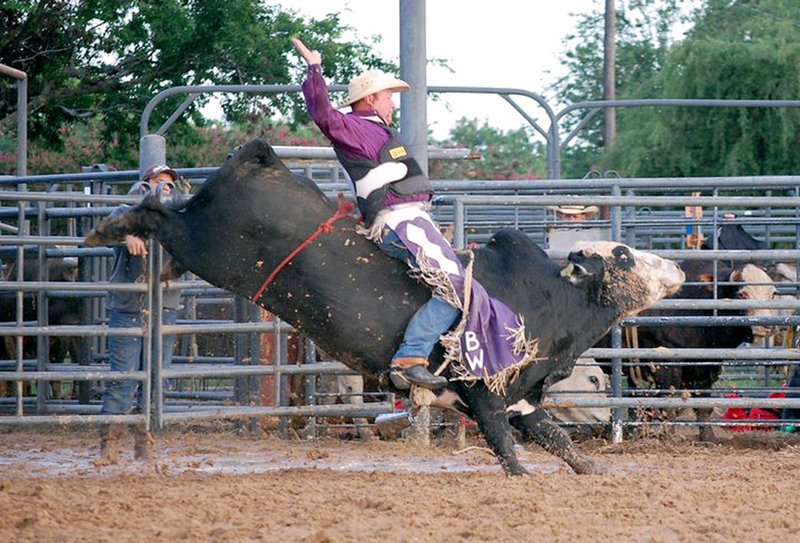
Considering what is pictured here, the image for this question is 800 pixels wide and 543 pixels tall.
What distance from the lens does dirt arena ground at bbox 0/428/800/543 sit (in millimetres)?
4918

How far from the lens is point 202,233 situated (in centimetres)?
661

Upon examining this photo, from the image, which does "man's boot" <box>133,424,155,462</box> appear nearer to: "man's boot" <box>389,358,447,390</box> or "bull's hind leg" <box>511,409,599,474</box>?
"man's boot" <box>389,358,447,390</box>

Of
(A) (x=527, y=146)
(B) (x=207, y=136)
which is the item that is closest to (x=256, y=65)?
(B) (x=207, y=136)

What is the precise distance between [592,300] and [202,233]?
2.10 meters

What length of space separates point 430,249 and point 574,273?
0.93 metres

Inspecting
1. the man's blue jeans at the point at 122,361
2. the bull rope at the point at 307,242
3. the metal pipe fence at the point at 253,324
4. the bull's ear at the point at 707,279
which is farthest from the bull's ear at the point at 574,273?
the bull's ear at the point at 707,279

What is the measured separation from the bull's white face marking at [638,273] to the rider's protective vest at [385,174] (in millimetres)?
1178

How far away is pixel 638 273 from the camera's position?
22.8ft

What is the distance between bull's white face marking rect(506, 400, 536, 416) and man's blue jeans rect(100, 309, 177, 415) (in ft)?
7.49

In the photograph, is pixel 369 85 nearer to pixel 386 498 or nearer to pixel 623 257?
pixel 623 257

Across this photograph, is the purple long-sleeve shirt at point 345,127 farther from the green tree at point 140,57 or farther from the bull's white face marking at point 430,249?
the green tree at point 140,57

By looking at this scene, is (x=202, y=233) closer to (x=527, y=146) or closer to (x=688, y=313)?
(x=688, y=313)

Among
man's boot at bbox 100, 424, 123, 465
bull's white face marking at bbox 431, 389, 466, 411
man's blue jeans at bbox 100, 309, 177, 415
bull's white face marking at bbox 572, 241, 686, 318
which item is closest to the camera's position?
bull's white face marking at bbox 431, 389, 466, 411

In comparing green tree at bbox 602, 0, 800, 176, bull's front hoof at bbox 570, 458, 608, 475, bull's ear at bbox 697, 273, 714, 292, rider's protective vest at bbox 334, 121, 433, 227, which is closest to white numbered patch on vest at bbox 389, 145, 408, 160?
rider's protective vest at bbox 334, 121, 433, 227
